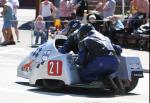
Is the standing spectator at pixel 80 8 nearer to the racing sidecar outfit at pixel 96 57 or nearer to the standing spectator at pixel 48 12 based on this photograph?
the standing spectator at pixel 48 12

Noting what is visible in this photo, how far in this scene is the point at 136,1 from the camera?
2133cm

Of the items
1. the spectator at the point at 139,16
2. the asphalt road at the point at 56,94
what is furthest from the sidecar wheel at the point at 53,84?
the spectator at the point at 139,16

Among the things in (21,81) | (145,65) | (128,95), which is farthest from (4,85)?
(145,65)

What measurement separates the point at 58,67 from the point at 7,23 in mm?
9449

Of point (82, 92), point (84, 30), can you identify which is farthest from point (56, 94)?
point (84, 30)

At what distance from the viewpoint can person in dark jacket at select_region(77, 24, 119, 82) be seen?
453 inches

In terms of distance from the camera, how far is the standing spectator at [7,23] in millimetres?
20594

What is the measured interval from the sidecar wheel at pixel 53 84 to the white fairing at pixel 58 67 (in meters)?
0.14

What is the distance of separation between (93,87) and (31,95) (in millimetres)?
1246

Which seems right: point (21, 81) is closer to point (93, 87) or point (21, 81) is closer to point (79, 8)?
point (93, 87)

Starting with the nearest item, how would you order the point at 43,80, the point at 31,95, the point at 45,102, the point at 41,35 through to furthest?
1. the point at 45,102
2. the point at 31,95
3. the point at 43,80
4. the point at 41,35

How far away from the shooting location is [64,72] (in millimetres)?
11680

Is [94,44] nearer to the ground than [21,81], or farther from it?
farther from it

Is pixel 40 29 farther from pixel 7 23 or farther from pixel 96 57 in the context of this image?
pixel 96 57
